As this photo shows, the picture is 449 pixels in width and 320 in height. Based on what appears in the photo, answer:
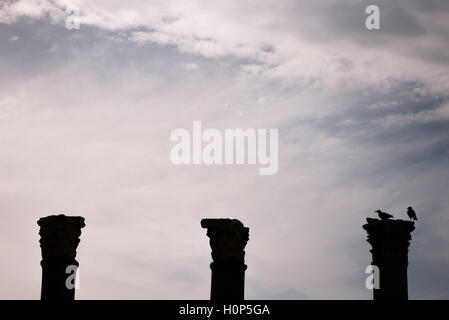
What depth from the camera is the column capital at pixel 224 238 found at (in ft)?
87.6

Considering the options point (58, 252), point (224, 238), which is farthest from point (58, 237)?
point (224, 238)

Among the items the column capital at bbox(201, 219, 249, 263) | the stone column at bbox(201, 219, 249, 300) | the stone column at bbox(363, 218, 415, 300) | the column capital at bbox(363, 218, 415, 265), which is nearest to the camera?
the stone column at bbox(201, 219, 249, 300)

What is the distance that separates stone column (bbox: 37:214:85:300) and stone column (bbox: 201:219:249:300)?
13.3 feet

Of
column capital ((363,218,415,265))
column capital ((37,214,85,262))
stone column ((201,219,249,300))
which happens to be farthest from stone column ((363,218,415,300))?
column capital ((37,214,85,262))

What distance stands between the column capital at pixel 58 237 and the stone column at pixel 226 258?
4005 mm

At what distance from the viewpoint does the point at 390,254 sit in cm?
2706

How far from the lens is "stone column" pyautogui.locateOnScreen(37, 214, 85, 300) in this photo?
26.9m

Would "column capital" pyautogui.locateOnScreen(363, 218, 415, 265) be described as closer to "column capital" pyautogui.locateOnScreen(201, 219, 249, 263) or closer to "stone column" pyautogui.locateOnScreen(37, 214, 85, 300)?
"column capital" pyautogui.locateOnScreen(201, 219, 249, 263)

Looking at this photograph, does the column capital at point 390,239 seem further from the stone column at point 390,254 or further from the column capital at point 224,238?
the column capital at point 224,238
